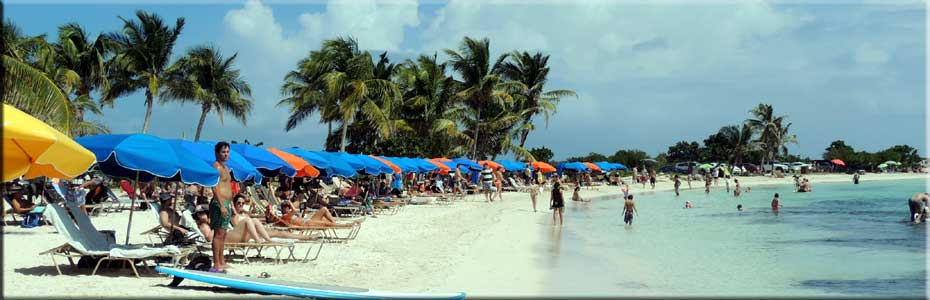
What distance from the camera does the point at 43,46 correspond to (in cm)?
2417

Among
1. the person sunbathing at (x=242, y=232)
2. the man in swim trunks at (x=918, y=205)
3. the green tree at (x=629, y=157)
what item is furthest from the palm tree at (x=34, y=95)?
the green tree at (x=629, y=157)

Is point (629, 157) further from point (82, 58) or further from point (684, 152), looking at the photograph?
point (82, 58)

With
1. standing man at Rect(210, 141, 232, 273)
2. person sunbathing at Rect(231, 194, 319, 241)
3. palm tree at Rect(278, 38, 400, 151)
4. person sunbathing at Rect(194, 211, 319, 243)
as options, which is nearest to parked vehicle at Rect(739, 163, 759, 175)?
palm tree at Rect(278, 38, 400, 151)

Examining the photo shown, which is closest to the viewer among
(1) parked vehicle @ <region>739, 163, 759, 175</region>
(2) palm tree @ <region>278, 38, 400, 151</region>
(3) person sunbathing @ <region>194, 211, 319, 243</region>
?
(3) person sunbathing @ <region>194, 211, 319, 243</region>

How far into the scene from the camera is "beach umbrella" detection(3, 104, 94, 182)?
4711mm

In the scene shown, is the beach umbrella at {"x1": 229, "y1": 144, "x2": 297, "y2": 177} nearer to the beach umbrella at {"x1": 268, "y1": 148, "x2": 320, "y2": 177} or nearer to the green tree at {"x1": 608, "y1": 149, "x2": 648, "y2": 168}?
the beach umbrella at {"x1": 268, "y1": 148, "x2": 320, "y2": 177}

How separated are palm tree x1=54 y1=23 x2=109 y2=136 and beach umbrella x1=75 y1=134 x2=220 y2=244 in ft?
83.6

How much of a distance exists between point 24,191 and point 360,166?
767cm

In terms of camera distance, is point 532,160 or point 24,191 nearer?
point 24,191

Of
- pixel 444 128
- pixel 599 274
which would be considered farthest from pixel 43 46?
pixel 599 274

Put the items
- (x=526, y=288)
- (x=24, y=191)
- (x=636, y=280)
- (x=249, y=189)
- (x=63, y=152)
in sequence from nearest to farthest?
(x=63, y=152), (x=526, y=288), (x=636, y=280), (x=249, y=189), (x=24, y=191)

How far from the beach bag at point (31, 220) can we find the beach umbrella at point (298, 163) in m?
3.87

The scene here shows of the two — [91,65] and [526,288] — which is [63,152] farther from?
[91,65]

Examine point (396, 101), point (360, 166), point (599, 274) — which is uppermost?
point (396, 101)
